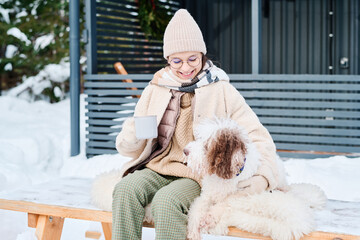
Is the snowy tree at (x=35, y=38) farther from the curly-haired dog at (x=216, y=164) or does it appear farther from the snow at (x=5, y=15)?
the curly-haired dog at (x=216, y=164)

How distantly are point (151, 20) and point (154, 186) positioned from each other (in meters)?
4.98

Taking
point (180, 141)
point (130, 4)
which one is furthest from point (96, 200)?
point (130, 4)

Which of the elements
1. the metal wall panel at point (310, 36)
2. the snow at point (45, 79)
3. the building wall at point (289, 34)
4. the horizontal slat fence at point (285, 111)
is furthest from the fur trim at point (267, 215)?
the snow at point (45, 79)

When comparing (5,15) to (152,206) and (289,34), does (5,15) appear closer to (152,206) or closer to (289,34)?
(289,34)

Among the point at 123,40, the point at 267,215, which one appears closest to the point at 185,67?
the point at 267,215

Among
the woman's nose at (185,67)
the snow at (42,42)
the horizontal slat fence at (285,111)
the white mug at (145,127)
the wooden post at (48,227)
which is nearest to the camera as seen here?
the white mug at (145,127)

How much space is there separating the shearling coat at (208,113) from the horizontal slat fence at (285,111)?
291cm

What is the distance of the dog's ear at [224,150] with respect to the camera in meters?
2.48

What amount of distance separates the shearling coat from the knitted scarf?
3 centimetres

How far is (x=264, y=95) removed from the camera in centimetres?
600

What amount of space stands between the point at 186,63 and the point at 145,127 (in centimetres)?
55

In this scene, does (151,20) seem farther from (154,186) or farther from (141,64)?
(154,186)

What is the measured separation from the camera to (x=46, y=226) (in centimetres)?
317

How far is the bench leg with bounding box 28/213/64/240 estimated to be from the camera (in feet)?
10.3
